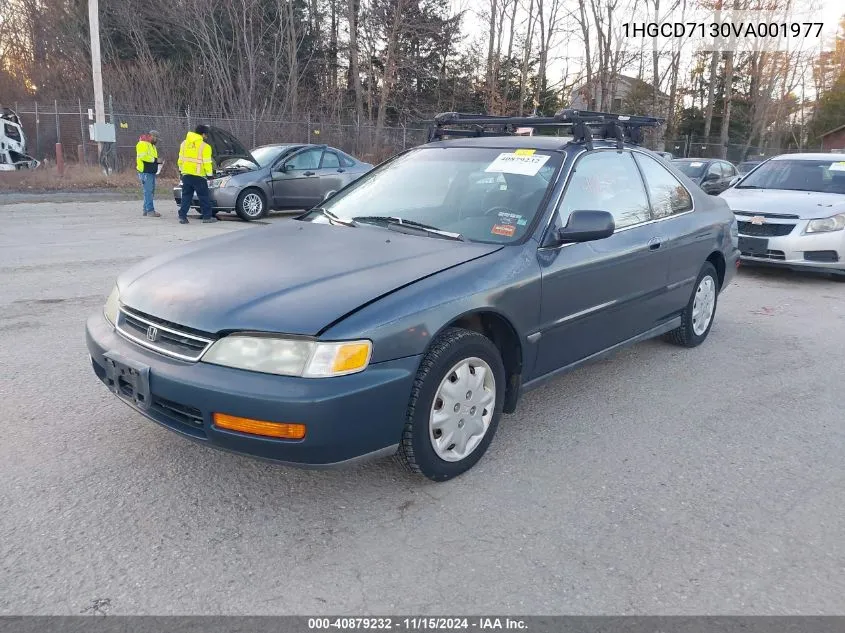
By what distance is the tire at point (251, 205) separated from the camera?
12781 mm

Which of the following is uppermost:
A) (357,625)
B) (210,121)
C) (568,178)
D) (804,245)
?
(210,121)

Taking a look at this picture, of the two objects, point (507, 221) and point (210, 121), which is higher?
point (210, 121)

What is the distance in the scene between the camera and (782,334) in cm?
606

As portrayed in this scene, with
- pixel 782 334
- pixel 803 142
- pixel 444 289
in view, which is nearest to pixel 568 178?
pixel 444 289

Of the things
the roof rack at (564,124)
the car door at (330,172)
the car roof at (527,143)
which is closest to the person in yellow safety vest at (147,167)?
the car door at (330,172)

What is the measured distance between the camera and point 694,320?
5.40m

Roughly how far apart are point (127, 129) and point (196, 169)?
12.7m

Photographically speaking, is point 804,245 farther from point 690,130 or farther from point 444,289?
point 690,130

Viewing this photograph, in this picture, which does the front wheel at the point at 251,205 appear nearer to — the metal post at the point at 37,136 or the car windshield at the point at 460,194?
the car windshield at the point at 460,194

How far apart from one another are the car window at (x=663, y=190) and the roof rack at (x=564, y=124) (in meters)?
0.24

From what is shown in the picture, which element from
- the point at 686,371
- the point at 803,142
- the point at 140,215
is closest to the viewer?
the point at 686,371

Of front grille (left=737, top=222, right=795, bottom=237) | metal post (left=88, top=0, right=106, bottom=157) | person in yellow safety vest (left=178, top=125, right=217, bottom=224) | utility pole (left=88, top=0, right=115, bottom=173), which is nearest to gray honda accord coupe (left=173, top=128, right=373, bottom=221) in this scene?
person in yellow safety vest (left=178, top=125, right=217, bottom=224)

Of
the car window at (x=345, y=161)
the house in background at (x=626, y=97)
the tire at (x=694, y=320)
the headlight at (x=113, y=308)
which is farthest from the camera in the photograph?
the house in background at (x=626, y=97)

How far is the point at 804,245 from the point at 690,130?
42734 mm
